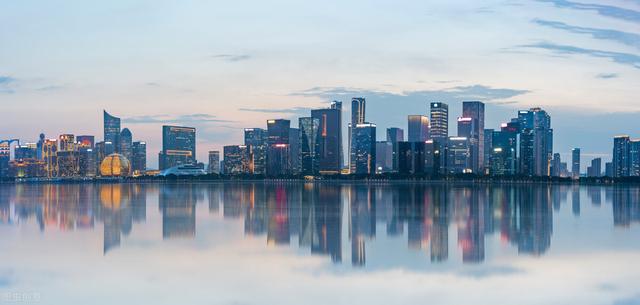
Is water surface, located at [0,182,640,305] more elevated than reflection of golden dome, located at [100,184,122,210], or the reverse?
water surface, located at [0,182,640,305]

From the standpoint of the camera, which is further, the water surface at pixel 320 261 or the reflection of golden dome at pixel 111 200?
the reflection of golden dome at pixel 111 200

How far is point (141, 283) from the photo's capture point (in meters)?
22.9

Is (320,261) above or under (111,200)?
above

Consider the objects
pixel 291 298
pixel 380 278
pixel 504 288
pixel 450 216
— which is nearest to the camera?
pixel 291 298

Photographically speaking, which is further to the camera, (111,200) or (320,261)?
(111,200)

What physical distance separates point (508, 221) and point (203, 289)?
28.8 meters

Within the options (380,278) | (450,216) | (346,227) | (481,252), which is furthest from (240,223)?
(380,278)

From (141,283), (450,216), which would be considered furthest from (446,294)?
(450,216)

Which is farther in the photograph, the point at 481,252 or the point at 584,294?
the point at 481,252

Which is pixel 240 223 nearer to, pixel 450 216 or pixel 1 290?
pixel 450 216

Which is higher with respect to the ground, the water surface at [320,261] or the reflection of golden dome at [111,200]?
the water surface at [320,261]

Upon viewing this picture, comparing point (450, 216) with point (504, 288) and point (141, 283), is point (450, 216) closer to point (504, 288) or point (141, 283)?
point (504, 288)

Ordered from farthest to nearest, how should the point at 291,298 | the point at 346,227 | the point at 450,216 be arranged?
Answer: the point at 450,216
the point at 346,227
the point at 291,298

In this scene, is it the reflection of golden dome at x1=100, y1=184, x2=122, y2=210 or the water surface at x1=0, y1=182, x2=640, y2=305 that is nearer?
the water surface at x1=0, y1=182, x2=640, y2=305
